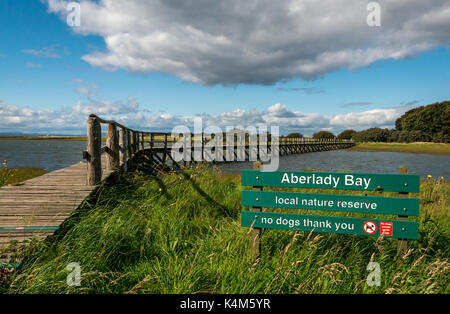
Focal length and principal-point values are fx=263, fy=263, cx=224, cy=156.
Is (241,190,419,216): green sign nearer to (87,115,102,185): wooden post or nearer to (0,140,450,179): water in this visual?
(87,115,102,185): wooden post

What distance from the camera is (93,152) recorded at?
522 centimetres

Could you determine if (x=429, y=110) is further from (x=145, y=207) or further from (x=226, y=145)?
(x=145, y=207)

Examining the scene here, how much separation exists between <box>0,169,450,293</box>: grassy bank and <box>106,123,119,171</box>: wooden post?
2.17m

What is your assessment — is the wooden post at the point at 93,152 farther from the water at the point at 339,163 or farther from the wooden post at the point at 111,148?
the water at the point at 339,163

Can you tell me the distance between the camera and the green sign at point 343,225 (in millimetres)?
2746

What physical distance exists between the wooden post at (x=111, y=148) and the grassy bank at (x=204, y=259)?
2175 millimetres

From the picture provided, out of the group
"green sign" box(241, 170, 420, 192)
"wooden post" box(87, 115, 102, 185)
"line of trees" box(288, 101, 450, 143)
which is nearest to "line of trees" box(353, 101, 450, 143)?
"line of trees" box(288, 101, 450, 143)

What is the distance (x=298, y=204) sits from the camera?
2.87 meters

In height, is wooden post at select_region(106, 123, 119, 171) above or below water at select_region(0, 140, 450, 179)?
above

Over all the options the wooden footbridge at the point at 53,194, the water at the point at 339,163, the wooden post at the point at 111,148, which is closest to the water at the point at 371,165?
the water at the point at 339,163

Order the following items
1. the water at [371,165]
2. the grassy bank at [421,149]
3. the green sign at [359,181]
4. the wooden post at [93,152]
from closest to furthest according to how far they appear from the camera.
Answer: the green sign at [359,181], the wooden post at [93,152], the water at [371,165], the grassy bank at [421,149]

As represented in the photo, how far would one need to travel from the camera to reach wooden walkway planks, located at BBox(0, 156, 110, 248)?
3121mm

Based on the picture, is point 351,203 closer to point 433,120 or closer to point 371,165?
point 371,165

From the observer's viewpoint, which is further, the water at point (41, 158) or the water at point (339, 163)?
the water at point (41, 158)
